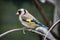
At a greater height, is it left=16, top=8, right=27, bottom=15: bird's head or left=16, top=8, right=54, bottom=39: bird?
left=16, top=8, right=27, bottom=15: bird's head

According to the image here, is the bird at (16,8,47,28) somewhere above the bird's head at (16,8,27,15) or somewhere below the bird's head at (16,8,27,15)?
below

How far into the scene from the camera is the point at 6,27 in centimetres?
112

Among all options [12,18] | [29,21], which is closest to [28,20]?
[29,21]

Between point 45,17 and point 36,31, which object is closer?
point 36,31

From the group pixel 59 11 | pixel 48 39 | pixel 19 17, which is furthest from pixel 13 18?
pixel 59 11

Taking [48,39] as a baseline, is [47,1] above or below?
above

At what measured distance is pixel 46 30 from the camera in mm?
1145

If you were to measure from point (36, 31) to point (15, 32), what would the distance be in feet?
0.33

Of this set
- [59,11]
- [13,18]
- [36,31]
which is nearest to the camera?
[36,31]

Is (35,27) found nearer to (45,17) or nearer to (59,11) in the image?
(45,17)

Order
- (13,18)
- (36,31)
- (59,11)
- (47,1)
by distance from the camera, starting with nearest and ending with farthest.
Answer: (36,31) < (13,18) < (59,11) < (47,1)

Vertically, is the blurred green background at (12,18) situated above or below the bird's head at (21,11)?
below

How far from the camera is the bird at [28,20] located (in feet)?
3.66

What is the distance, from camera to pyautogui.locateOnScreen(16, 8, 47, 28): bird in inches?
43.9
